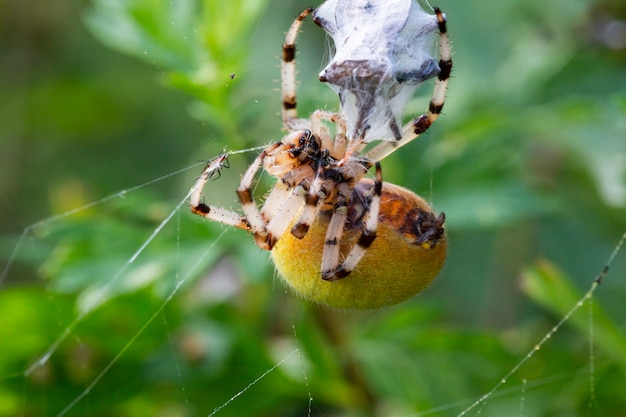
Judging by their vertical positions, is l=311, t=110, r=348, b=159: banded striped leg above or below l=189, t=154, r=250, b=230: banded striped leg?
above

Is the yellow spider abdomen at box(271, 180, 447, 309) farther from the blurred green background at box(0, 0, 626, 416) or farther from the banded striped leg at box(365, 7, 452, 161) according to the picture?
the blurred green background at box(0, 0, 626, 416)

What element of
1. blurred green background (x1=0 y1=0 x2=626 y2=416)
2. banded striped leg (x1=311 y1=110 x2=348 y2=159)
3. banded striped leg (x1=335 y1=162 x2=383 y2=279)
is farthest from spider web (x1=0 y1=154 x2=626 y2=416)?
banded striped leg (x1=335 y1=162 x2=383 y2=279)

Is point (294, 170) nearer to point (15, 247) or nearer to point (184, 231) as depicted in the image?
point (184, 231)

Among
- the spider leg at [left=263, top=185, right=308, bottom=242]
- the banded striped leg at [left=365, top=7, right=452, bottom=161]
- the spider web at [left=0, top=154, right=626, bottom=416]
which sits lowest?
the spider web at [left=0, top=154, right=626, bottom=416]

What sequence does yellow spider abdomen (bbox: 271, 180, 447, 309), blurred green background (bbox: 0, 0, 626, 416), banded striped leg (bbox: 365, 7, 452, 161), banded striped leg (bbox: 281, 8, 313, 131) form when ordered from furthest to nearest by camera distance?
blurred green background (bbox: 0, 0, 626, 416) → banded striped leg (bbox: 281, 8, 313, 131) → banded striped leg (bbox: 365, 7, 452, 161) → yellow spider abdomen (bbox: 271, 180, 447, 309)

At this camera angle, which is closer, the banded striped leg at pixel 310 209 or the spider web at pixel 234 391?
the banded striped leg at pixel 310 209

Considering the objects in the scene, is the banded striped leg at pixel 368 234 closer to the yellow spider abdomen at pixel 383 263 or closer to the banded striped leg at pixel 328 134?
the yellow spider abdomen at pixel 383 263

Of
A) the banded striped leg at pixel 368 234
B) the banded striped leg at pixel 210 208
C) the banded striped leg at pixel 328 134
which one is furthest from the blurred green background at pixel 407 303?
the banded striped leg at pixel 368 234

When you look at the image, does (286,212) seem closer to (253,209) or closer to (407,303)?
(253,209)
